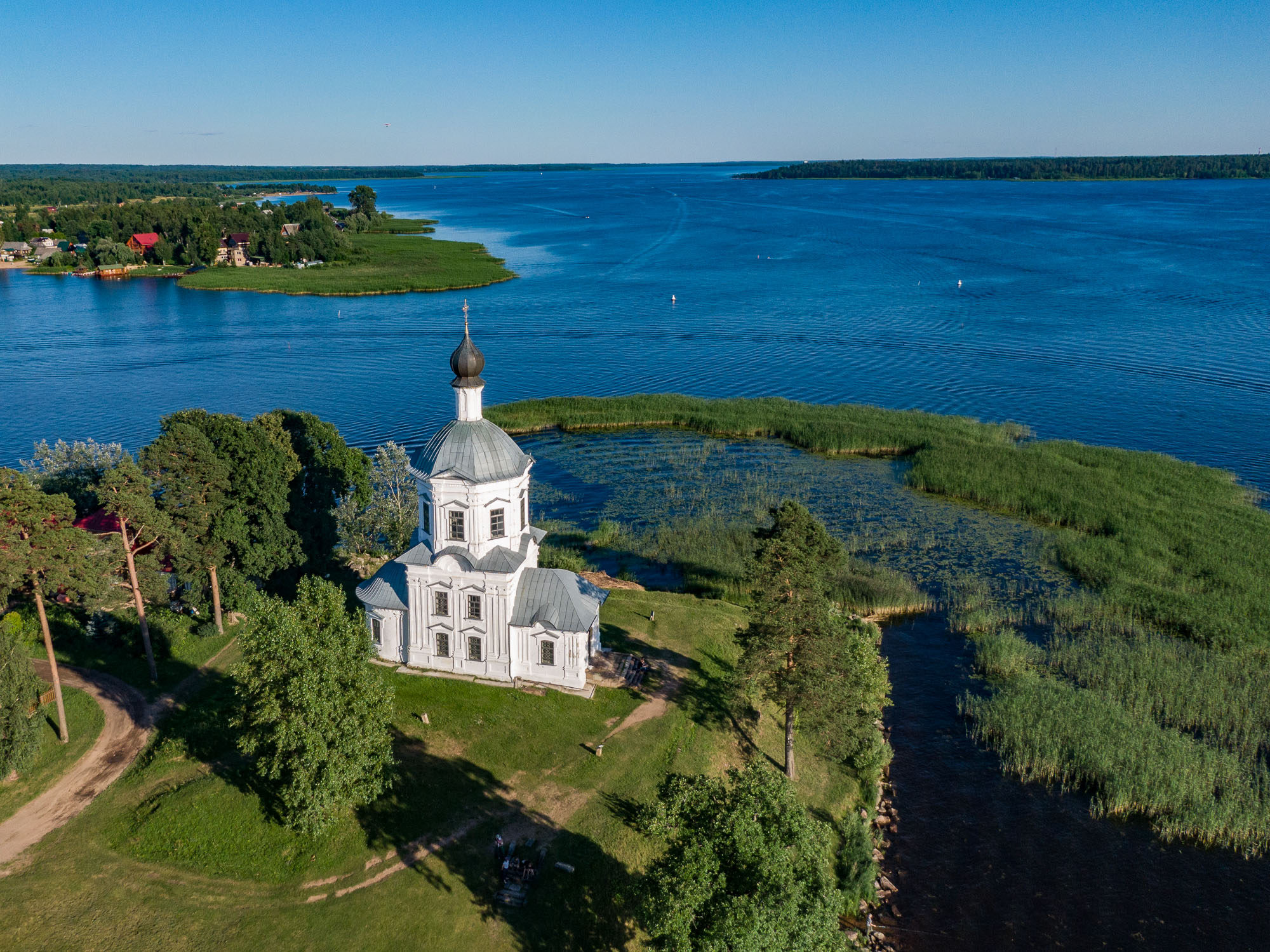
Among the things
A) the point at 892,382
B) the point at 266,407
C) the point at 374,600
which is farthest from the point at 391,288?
the point at 374,600

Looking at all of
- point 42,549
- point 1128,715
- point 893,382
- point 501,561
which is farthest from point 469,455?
point 893,382

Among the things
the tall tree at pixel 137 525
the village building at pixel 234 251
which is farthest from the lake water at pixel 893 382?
the tall tree at pixel 137 525

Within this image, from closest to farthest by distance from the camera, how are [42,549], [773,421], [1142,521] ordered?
[42,549], [1142,521], [773,421]

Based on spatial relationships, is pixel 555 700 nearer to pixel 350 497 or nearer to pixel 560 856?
pixel 560 856

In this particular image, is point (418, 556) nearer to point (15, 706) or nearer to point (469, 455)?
point (469, 455)

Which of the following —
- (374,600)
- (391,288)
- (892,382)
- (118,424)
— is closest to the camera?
(374,600)

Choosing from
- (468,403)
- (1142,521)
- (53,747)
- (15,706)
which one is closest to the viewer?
(15,706)
